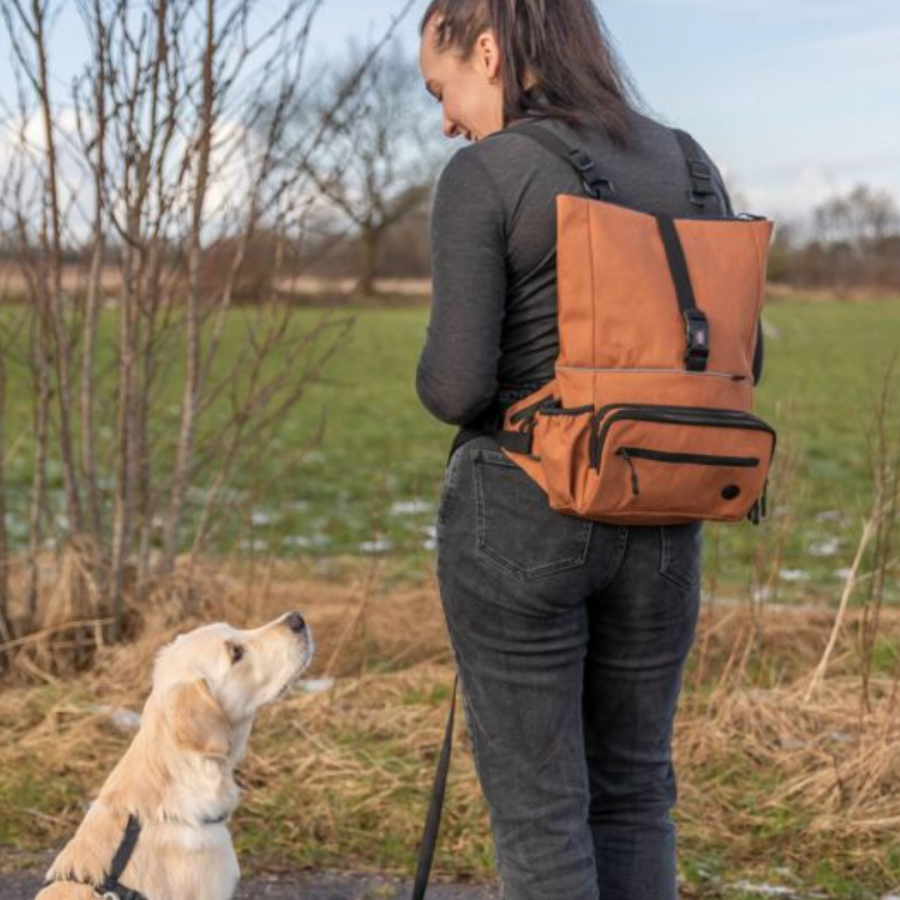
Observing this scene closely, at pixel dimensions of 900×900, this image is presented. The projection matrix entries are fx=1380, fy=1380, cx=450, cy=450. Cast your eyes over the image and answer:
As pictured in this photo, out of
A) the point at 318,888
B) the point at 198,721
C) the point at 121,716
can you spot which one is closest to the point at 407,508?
the point at 121,716

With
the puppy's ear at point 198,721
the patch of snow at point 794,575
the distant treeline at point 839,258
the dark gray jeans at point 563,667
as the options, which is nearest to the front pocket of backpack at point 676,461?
→ the dark gray jeans at point 563,667

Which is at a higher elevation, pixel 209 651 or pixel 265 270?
pixel 265 270

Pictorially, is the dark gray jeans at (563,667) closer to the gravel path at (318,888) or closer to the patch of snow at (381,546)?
the gravel path at (318,888)

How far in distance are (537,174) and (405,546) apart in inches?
255

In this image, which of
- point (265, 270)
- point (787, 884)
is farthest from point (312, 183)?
point (787, 884)

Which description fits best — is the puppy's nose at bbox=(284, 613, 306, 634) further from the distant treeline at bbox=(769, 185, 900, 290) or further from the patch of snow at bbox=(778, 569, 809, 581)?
the distant treeline at bbox=(769, 185, 900, 290)

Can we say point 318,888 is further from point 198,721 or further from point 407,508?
point 407,508

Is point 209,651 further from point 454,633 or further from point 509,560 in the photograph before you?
point 509,560

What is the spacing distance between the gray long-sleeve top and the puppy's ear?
38.0 inches

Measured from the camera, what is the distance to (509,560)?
8.05ft

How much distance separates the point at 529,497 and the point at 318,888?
1922mm

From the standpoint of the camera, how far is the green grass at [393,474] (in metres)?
6.14

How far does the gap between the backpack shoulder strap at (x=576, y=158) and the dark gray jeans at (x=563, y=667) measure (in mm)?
491

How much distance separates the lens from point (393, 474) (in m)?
12.1
